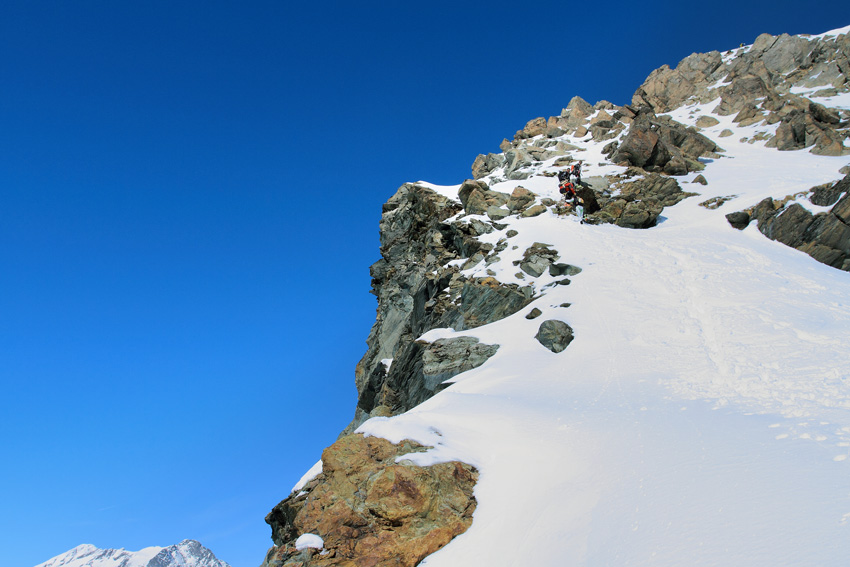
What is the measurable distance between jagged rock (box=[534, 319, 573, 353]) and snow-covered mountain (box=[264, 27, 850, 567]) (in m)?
0.09

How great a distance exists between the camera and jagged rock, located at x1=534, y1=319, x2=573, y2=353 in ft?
59.4

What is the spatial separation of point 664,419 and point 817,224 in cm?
2181

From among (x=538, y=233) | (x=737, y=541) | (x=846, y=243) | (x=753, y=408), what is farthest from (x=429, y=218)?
(x=737, y=541)

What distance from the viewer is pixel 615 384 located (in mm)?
14000

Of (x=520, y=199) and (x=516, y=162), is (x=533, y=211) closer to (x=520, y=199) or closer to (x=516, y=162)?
(x=520, y=199)

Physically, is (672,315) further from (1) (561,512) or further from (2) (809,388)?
(1) (561,512)

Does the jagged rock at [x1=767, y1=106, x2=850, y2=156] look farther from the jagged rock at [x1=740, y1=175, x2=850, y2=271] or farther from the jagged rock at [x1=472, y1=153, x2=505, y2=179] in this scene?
the jagged rock at [x1=472, y1=153, x2=505, y2=179]

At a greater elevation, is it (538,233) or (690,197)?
(690,197)

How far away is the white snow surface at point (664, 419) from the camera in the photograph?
6.43m

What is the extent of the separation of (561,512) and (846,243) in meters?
25.5

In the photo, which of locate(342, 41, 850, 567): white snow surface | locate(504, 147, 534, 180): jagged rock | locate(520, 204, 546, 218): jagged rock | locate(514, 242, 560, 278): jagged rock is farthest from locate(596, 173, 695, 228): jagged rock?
locate(504, 147, 534, 180): jagged rock

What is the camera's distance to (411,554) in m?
8.12

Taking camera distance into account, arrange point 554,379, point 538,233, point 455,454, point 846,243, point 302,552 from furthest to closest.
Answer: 1. point 538,233
2. point 846,243
3. point 554,379
4. point 455,454
5. point 302,552

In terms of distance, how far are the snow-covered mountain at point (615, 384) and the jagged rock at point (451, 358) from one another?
136mm
